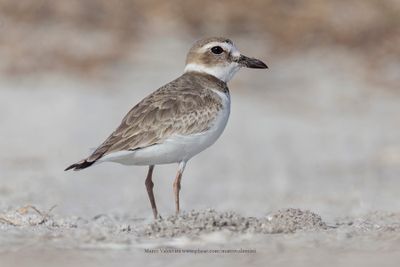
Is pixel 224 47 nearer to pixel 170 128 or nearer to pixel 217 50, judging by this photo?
pixel 217 50

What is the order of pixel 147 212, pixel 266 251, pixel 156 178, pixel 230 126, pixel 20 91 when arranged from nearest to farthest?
pixel 266 251 < pixel 147 212 < pixel 156 178 < pixel 230 126 < pixel 20 91

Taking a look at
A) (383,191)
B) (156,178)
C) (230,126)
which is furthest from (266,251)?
(230,126)

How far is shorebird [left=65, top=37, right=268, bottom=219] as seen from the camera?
17.9ft

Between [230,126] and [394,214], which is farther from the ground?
[230,126]

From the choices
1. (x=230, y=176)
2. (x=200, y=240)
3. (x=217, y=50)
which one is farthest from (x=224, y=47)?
(x=230, y=176)

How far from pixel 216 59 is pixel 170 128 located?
3.12 feet

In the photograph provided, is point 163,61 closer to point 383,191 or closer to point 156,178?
point 156,178

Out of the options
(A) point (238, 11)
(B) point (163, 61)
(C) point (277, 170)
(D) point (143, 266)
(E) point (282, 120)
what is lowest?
(D) point (143, 266)

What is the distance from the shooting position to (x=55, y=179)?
785 centimetres

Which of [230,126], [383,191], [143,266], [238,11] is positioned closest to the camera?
[143,266]

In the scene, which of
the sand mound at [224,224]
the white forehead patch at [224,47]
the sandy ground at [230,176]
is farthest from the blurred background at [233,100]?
the sand mound at [224,224]

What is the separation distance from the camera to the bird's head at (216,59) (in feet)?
20.7

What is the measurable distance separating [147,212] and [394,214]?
1596mm

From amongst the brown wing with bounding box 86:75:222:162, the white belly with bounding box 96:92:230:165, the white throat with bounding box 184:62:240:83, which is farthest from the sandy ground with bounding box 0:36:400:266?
the white throat with bounding box 184:62:240:83
